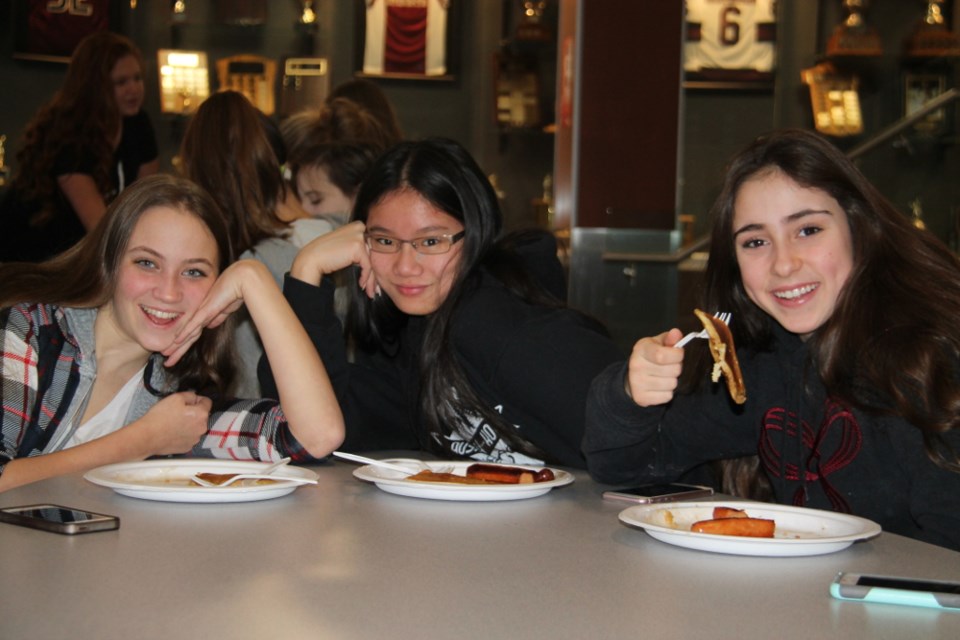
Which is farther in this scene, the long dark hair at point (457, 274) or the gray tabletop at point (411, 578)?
the long dark hair at point (457, 274)

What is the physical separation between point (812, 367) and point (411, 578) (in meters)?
1.16

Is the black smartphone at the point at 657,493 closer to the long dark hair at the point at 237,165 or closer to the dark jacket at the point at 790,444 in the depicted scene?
the dark jacket at the point at 790,444

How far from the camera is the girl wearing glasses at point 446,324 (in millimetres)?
2697

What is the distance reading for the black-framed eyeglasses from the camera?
9.87 ft

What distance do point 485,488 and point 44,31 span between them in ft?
22.0

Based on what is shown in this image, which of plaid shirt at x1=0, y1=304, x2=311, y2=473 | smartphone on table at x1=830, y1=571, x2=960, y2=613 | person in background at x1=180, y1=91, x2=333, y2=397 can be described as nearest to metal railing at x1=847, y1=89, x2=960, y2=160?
person in background at x1=180, y1=91, x2=333, y2=397

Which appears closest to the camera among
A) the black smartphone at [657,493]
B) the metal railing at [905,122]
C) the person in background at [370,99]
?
the black smartphone at [657,493]

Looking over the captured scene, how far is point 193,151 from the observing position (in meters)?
4.46

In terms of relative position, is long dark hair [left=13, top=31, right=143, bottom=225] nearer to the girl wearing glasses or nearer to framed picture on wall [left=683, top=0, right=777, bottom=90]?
the girl wearing glasses

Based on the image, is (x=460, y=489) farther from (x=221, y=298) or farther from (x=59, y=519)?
(x=221, y=298)

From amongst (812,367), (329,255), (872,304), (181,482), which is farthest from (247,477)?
(872,304)

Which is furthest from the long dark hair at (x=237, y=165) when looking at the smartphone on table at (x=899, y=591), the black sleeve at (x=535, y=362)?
the smartphone on table at (x=899, y=591)

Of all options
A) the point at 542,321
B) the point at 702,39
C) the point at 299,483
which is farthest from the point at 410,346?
the point at 702,39

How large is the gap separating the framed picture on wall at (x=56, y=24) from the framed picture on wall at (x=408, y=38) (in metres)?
1.68
